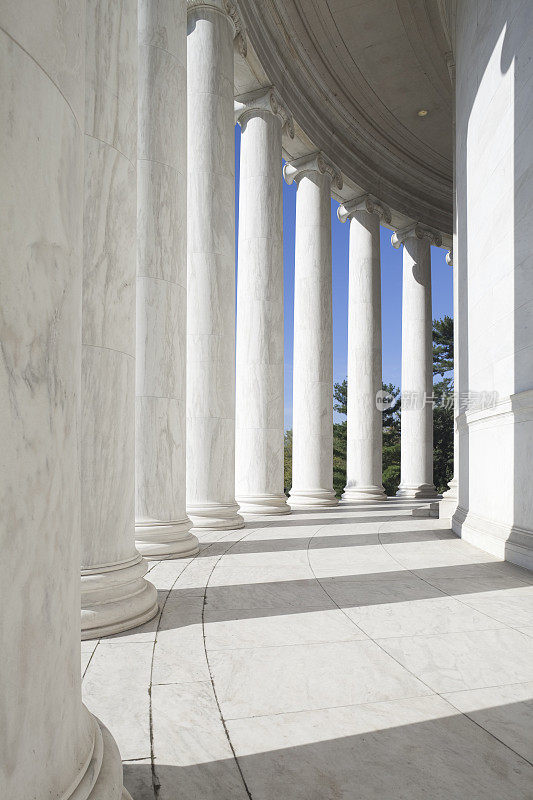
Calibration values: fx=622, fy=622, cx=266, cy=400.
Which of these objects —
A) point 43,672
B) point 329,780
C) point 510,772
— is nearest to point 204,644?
point 329,780

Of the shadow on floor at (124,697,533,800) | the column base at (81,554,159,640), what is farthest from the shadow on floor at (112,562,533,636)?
the shadow on floor at (124,697,533,800)

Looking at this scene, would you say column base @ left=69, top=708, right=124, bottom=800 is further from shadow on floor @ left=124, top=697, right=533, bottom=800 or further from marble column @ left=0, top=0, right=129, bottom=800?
shadow on floor @ left=124, top=697, right=533, bottom=800

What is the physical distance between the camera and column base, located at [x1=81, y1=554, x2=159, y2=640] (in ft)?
394

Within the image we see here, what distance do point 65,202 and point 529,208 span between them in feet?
594

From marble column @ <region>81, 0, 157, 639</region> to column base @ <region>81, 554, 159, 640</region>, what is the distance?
208 mm

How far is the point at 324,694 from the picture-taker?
301 feet

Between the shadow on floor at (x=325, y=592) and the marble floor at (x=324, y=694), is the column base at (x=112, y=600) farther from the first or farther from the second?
the marble floor at (x=324, y=694)

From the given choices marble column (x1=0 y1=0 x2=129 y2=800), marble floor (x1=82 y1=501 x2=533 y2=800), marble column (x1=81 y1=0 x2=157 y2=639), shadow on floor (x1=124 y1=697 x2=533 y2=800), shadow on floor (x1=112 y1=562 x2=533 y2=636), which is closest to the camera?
marble column (x1=0 y1=0 x2=129 y2=800)

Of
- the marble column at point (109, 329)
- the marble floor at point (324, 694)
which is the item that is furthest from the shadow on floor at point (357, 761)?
the marble column at point (109, 329)

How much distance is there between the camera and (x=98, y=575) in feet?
407

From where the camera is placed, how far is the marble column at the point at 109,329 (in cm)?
12662

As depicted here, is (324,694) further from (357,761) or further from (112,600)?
(112,600)

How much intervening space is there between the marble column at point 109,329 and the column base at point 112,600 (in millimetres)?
208

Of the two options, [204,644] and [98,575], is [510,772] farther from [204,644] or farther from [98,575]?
[98,575]
